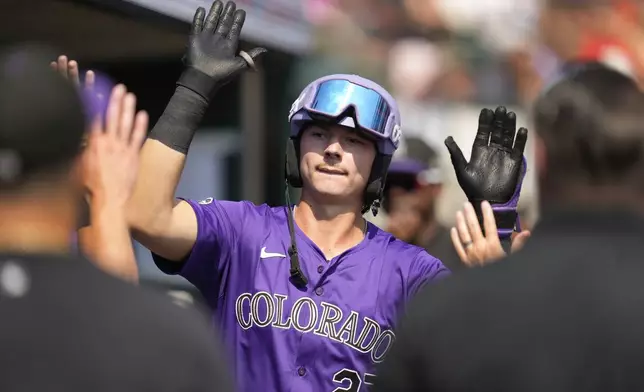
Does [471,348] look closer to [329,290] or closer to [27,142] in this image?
[27,142]

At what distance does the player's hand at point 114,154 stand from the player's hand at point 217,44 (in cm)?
76

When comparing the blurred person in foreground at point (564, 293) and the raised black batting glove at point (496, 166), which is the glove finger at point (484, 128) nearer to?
the raised black batting glove at point (496, 166)

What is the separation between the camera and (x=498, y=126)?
415 centimetres

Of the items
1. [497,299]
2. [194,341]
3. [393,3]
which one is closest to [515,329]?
[497,299]

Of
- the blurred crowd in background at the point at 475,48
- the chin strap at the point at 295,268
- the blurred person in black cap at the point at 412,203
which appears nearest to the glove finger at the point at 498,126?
the chin strap at the point at 295,268

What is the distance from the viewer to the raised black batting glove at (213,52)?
12.0ft

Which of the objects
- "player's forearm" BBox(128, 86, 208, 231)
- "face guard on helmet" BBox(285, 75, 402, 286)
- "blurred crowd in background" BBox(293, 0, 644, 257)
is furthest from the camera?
"blurred crowd in background" BBox(293, 0, 644, 257)

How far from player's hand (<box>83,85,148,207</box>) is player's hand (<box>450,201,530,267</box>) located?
1.28 m

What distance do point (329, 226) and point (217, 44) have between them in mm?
803

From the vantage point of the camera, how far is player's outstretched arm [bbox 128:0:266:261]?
3.50 meters

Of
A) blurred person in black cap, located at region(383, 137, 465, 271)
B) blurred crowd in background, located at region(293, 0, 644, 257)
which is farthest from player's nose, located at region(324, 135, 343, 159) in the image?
blurred crowd in background, located at region(293, 0, 644, 257)

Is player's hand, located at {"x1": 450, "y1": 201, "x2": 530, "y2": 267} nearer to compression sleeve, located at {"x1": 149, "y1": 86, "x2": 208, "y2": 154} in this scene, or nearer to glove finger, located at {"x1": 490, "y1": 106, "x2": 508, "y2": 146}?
glove finger, located at {"x1": 490, "y1": 106, "x2": 508, "y2": 146}

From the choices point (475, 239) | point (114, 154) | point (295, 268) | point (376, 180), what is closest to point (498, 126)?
point (376, 180)

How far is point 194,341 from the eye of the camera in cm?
205
